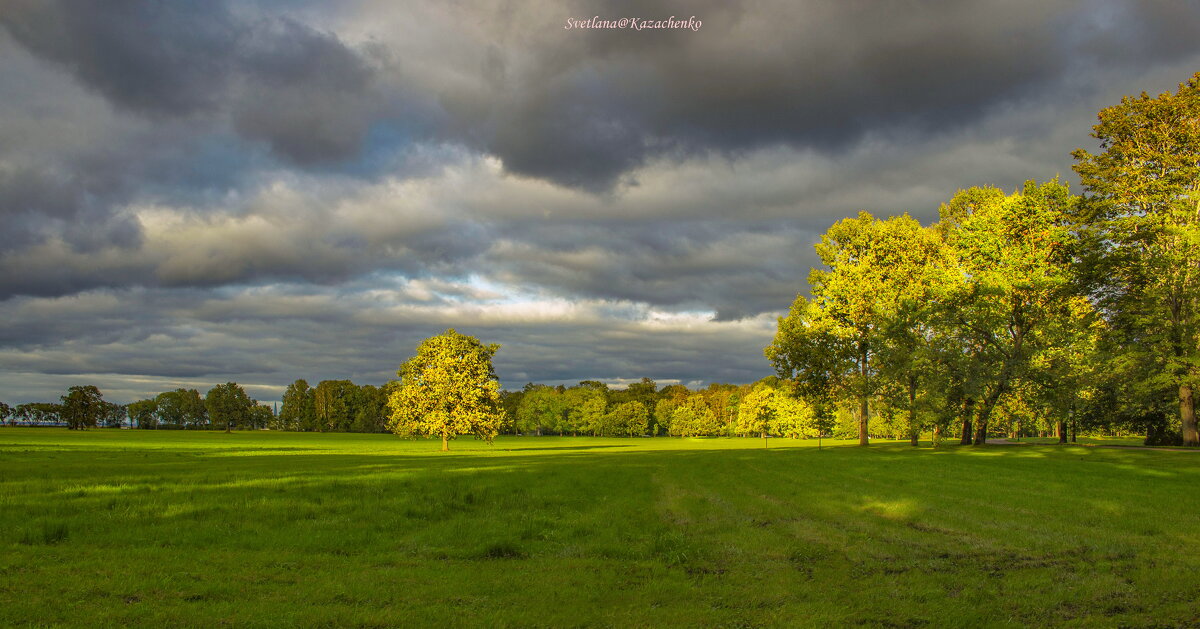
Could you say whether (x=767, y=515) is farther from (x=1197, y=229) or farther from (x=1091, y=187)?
(x=1091, y=187)

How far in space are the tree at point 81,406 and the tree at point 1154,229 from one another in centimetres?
Result: 17910

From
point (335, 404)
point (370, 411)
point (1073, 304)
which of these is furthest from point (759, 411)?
point (335, 404)

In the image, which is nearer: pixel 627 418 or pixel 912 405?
pixel 912 405

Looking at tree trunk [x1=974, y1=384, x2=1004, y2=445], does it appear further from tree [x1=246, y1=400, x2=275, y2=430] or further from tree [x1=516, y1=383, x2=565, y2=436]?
tree [x1=246, y1=400, x2=275, y2=430]

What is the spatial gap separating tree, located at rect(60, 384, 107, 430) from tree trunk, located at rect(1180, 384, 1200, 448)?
182 m

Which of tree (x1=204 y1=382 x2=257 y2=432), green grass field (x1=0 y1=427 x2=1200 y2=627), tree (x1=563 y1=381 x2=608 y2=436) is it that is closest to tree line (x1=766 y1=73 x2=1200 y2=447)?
green grass field (x1=0 y1=427 x2=1200 y2=627)

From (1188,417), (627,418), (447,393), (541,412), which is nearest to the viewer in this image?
(1188,417)

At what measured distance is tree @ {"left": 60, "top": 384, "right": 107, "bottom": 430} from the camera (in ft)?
448

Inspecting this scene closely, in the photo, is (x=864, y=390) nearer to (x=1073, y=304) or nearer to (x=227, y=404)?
(x=1073, y=304)

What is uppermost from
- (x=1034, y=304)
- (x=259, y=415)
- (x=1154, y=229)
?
(x=1154, y=229)

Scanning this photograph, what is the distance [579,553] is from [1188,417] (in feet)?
175

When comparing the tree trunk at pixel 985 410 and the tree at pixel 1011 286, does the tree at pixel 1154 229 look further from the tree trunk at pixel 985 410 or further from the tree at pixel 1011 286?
the tree trunk at pixel 985 410

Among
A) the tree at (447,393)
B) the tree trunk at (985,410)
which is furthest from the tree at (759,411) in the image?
the tree at (447,393)

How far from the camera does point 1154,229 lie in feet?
148
